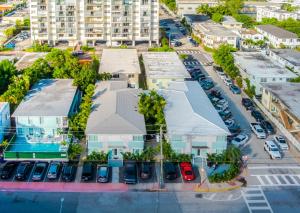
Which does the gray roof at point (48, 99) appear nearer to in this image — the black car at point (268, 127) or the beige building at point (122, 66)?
the beige building at point (122, 66)

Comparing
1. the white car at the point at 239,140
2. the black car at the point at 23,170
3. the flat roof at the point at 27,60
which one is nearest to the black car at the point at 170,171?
the white car at the point at 239,140

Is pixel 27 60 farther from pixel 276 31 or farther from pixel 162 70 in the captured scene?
pixel 276 31

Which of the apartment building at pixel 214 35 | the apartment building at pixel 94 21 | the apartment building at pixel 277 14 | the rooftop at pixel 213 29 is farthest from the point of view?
the apartment building at pixel 277 14

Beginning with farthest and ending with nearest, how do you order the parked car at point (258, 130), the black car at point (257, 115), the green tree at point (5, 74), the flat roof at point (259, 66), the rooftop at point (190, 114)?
1. the flat roof at point (259, 66)
2. the green tree at point (5, 74)
3. the black car at point (257, 115)
4. the parked car at point (258, 130)
5. the rooftop at point (190, 114)

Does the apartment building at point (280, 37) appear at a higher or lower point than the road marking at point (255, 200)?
higher

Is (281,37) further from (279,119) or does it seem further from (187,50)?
(279,119)

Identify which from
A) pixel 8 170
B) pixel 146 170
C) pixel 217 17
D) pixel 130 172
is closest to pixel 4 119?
pixel 8 170
